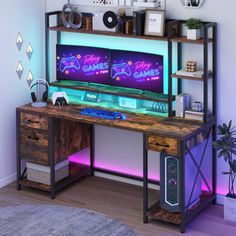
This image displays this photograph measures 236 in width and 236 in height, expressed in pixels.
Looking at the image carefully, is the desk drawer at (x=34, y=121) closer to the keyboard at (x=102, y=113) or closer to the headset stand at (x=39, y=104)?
the headset stand at (x=39, y=104)

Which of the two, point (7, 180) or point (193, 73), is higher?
point (193, 73)

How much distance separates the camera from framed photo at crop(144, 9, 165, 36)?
5316 mm

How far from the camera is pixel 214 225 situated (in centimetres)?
518

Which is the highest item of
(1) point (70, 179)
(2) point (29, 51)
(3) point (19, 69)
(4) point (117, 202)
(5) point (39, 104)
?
(2) point (29, 51)

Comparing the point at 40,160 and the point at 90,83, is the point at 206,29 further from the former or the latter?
the point at 40,160

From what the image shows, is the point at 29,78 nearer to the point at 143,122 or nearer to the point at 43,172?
the point at 43,172

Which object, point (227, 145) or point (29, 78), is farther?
point (29, 78)

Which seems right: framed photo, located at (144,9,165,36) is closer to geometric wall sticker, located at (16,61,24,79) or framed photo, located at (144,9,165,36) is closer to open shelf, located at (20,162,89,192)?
geometric wall sticker, located at (16,61,24,79)

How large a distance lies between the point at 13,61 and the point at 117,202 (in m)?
1.60

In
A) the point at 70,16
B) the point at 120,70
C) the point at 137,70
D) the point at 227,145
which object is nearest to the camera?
the point at 227,145

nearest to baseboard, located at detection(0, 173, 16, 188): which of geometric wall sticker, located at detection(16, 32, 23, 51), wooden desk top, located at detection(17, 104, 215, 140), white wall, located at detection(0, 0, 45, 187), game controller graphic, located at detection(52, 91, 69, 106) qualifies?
white wall, located at detection(0, 0, 45, 187)

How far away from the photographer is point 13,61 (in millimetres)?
5879

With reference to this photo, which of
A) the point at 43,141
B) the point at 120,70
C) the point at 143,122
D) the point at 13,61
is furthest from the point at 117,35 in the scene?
the point at 43,141

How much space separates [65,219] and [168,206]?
85 cm
